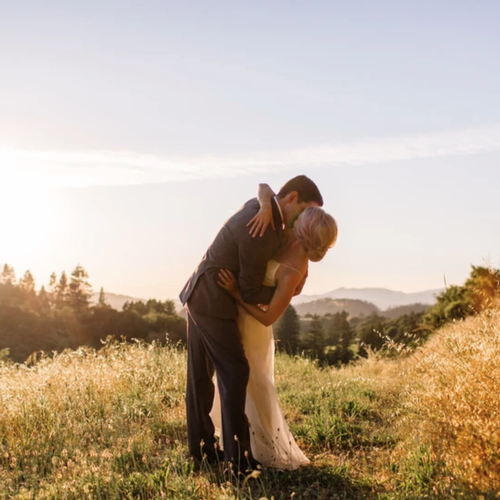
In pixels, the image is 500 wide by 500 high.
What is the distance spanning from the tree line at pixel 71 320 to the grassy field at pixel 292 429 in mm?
41180

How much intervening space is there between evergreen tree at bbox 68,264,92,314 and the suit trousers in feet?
211

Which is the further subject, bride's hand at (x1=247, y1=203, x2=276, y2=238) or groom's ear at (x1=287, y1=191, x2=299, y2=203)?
groom's ear at (x1=287, y1=191, x2=299, y2=203)

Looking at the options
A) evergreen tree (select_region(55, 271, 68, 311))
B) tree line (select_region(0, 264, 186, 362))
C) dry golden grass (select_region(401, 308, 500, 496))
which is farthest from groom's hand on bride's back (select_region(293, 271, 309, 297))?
evergreen tree (select_region(55, 271, 68, 311))

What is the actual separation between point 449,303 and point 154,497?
16.4 m

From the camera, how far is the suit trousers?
4.45 m

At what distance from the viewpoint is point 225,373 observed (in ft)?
14.7

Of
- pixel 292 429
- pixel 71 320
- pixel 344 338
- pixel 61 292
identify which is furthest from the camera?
pixel 61 292

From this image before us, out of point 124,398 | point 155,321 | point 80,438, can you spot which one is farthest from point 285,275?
point 155,321

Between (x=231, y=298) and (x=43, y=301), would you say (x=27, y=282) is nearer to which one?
(x=43, y=301)

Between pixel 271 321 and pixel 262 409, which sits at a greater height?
pixel 271 321

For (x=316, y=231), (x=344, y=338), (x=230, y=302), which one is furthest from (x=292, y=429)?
(x=344, y=338)

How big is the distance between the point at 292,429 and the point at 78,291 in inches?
2574

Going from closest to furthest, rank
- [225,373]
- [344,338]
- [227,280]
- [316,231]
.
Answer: [316,231] < [227,280] < [225,373] < [344,338]

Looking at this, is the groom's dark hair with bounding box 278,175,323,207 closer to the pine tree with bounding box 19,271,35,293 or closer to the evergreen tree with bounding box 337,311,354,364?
the evergreen tree with bounding box 337,311,354,364
